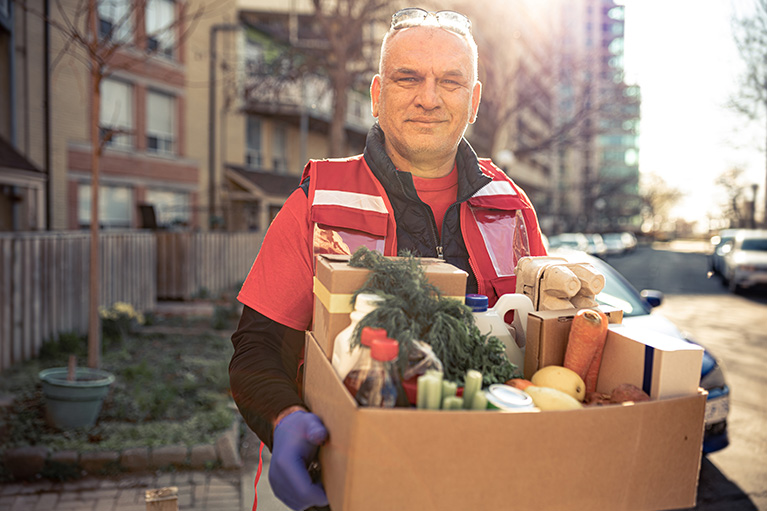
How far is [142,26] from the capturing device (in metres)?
15.5

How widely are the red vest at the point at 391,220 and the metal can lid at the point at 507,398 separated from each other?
669 millimetres

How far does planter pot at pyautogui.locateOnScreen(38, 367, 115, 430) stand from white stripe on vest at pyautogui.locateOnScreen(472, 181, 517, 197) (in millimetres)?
4215

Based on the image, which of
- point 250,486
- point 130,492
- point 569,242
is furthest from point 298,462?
point 569,242

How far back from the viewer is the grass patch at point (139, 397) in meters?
4.73

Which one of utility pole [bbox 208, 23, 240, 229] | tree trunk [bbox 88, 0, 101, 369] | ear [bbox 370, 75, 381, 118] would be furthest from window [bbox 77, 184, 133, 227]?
ear [bbox 370, 75, 381, 118]

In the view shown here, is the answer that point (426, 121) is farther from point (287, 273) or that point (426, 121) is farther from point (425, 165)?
point (287, 273)

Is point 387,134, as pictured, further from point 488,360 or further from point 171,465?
point 171,465

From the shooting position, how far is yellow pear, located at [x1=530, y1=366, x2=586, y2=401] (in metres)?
1.39

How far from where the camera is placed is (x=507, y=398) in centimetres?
122

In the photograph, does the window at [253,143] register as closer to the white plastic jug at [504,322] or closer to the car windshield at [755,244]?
the car windshield at [755,244]

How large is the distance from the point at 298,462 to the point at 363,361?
1.04ft


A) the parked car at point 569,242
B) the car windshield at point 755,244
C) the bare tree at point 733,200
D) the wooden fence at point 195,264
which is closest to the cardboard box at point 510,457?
the wooden fence at point 195,264

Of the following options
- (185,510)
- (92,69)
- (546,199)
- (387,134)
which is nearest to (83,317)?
(92,69)

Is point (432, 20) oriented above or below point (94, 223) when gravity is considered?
above
